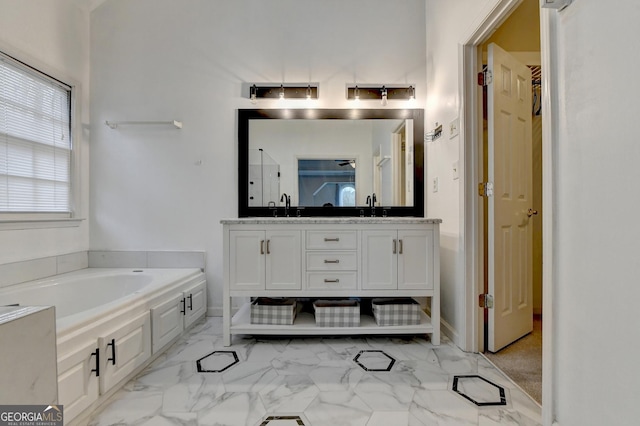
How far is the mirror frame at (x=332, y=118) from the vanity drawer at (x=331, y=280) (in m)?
0.68

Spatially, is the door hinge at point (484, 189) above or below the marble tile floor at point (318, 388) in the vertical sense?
above

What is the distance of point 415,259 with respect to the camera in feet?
6.42

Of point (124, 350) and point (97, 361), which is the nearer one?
point (97, 361)

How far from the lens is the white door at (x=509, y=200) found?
1817 millimetres

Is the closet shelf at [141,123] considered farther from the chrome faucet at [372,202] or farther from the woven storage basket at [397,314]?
the woven storage basket at [397,314]

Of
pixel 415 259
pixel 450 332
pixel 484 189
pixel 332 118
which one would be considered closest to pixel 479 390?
pixel 450 332

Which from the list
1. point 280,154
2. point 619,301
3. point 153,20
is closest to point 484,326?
point 619,301

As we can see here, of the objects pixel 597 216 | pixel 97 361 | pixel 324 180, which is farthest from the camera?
pixel 324 180

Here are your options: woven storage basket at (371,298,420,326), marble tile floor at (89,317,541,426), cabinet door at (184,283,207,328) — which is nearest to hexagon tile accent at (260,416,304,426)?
marble tile floor at (89,317,541,426)

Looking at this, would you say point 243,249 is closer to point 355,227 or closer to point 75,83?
point 355,227

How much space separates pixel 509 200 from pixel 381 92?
1345mm

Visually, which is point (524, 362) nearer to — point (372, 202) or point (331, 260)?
point (331, 260)

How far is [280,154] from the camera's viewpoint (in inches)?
99.1

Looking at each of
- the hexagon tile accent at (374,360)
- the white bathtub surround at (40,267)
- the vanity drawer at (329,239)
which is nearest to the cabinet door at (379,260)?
the vanity drawer at (329,239)
